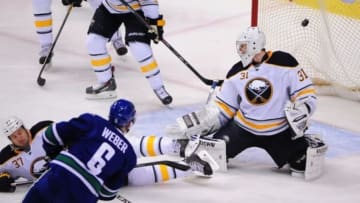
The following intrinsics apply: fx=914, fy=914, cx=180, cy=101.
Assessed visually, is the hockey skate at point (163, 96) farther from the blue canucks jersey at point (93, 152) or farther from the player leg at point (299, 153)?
the blue canucks jersey at point (93, 152)

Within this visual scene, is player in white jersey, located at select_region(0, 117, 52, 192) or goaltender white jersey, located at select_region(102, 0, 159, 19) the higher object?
goaltender white jersey, located at select_region(102, 0, 159, 19)

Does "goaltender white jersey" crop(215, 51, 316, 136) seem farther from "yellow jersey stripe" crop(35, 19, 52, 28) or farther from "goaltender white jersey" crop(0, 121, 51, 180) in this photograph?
"yellow jersey stripe" crop(35, 19, 52, 28)

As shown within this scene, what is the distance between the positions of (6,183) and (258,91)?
1.18m

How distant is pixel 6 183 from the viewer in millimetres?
3869

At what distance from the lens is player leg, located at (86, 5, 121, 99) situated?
16.8 ft

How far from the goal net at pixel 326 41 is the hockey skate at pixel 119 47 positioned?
1115 millimetres

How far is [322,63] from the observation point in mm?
5254

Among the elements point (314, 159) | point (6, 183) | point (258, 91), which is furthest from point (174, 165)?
point (6, 183)

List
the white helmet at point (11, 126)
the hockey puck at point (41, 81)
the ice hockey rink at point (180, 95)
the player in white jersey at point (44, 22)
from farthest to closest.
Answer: the player in white jersey at point (44, 22)
the hockey puck at point (41, 81)
the ice hockey rink at point (180, 95)
the white helmet at point (11, 126)

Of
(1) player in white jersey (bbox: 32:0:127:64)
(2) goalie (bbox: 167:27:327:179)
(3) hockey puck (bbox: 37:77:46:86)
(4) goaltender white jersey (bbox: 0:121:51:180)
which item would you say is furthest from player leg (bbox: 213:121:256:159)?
(1) player in white jersey (bbox: 32:0:127:64)

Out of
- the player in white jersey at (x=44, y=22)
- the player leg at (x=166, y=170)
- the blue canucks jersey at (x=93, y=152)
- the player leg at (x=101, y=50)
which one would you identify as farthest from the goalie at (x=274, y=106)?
the player in white jersey at (x=44, y=22)

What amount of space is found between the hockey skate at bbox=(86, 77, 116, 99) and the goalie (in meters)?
1.24

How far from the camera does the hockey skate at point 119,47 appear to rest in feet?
20.1

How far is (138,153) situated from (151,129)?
0.56m
